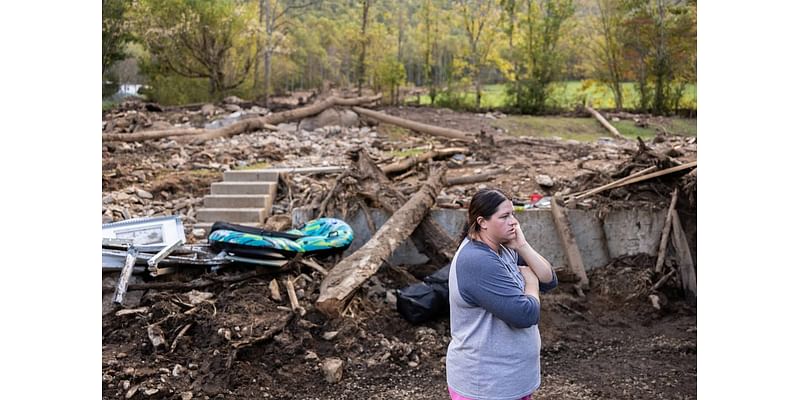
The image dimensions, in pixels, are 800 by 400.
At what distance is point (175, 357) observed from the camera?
228 inches

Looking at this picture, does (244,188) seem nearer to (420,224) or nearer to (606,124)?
(420,224)

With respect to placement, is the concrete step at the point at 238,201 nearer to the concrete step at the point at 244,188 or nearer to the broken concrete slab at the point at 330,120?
the concrete step at the point at 244,188

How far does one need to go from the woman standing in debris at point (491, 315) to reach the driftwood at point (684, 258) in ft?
17.7

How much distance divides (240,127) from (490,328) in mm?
12998

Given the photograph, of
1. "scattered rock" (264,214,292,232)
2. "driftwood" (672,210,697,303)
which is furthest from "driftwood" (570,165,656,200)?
"scattered rock" (264,214,292,232)

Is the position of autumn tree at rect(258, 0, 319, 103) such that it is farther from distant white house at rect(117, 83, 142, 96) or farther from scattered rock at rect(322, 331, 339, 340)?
scattered rock at rect(322, 331, 339, 340)

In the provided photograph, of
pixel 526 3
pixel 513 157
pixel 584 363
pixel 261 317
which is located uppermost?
pixel 526 3

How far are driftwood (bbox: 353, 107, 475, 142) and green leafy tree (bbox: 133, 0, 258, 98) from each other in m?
7.20

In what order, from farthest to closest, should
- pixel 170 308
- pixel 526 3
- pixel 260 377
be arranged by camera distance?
pixel 526 3 < pixel 170 308 < pixel 260 377

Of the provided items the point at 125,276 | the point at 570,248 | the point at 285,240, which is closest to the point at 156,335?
the point at 125,276

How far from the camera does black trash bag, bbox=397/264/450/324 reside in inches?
268

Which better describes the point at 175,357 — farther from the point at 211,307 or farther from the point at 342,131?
the point at 342,131

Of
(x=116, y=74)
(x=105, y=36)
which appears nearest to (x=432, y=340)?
(x=105, y=36)

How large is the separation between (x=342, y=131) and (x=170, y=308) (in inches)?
391
